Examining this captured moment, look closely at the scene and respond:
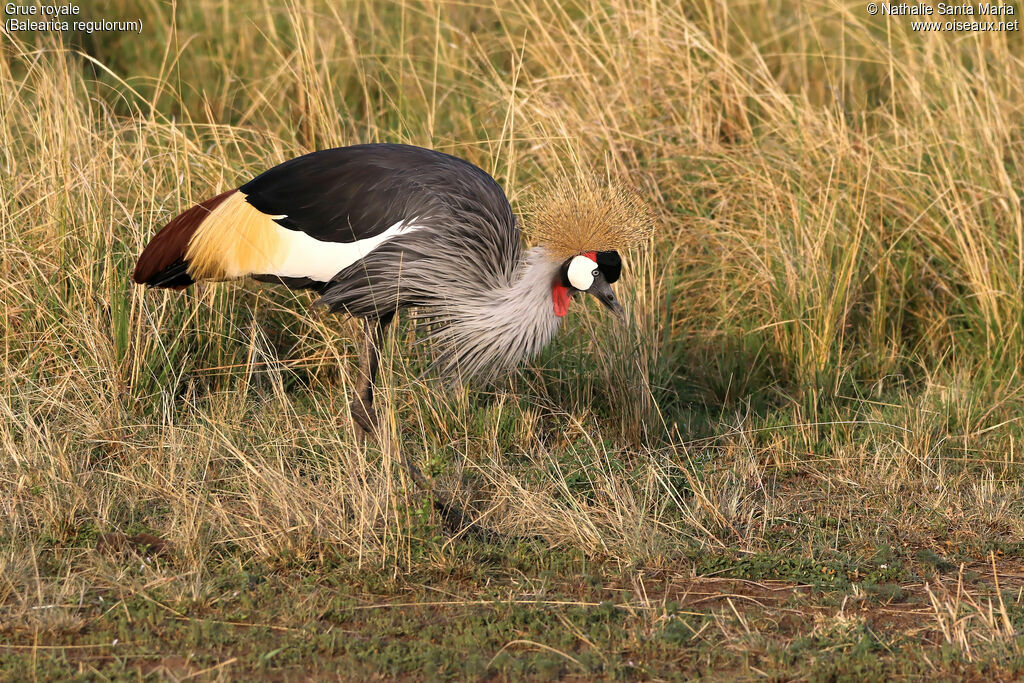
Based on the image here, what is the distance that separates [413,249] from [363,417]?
1.93ft

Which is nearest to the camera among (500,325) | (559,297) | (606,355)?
(500,325)

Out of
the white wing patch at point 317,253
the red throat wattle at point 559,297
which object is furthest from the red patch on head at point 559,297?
the white wing patch at point 317,253

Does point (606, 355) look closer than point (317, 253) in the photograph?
No

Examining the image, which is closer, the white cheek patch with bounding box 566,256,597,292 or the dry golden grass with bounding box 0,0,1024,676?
the dry golden grass with bounding box 0,0,1024,676

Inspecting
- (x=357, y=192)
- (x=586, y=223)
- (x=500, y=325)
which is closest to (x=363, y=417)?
(x=500, y=325)

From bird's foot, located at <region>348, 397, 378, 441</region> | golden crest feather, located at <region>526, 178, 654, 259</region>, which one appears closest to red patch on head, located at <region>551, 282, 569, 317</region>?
golden crest feather, located at <region>526, 178, 654, 259</region>

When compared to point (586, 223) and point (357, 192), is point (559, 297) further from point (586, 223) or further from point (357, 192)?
point (357, 192)

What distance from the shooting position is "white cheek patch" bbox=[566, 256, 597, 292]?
402 centimetres

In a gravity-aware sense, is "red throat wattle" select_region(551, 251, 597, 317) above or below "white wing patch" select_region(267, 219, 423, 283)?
below

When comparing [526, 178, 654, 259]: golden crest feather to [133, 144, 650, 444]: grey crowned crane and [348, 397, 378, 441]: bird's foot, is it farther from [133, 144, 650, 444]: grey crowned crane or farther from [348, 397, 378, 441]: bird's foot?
[348, 397, 378, 441]: bird's foot

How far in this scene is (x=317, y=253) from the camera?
4145mm

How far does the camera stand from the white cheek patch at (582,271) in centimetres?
402

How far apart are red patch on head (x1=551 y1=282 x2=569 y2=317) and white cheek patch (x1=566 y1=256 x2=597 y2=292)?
0.23ft

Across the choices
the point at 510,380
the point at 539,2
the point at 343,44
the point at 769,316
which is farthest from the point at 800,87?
the point at 510,380
